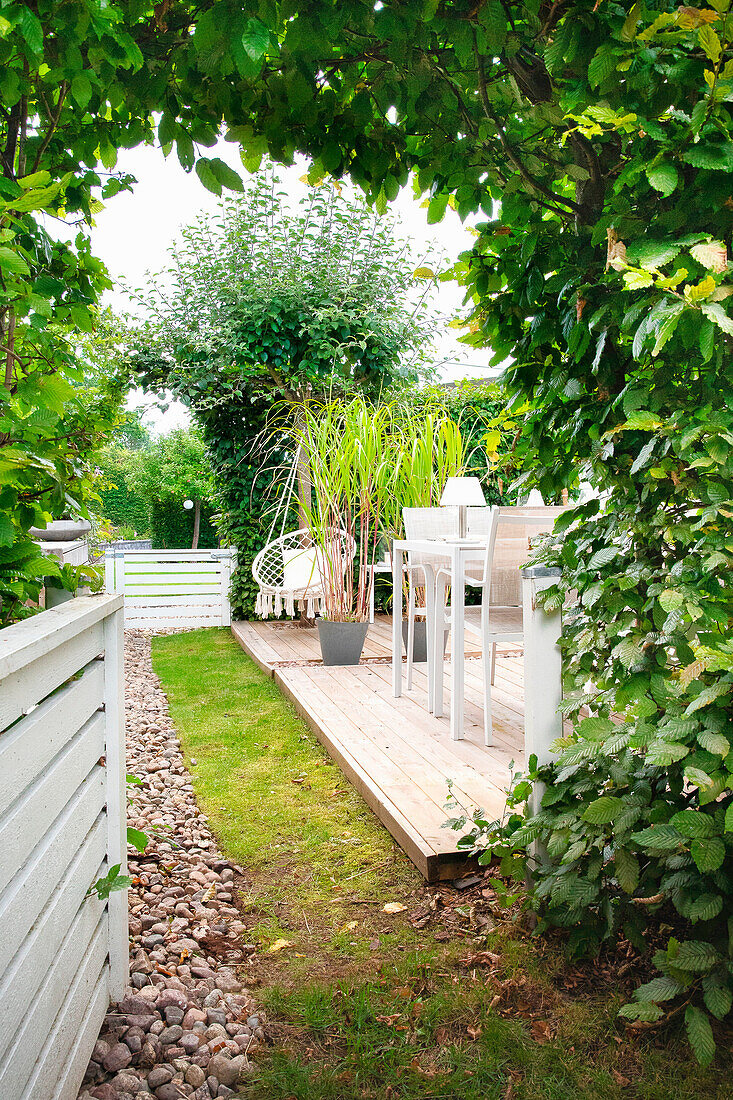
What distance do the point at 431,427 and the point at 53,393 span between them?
12.1 feet

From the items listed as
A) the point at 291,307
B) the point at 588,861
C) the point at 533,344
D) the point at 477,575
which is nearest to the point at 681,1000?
the point at 588,861

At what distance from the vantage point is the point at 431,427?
4.88 meters

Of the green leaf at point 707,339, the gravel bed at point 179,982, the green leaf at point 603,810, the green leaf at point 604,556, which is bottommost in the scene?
the gravel bed at point 179,982

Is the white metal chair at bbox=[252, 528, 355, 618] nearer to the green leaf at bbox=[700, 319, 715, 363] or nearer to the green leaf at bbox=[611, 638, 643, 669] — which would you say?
the green leaf at bbox=[611, 638, 643, 669]

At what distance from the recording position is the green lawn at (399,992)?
150 cm

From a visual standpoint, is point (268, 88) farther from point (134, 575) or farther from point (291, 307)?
point (134, 575)

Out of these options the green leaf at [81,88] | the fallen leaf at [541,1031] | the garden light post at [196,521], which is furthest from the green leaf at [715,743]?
the garden light post at [196,521]

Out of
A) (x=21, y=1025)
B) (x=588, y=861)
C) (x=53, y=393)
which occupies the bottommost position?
(x=588, y=861)

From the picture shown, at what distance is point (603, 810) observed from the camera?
157 cm

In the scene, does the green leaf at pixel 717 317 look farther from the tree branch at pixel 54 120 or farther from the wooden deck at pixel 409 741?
the wooden deck at pixel 409 741

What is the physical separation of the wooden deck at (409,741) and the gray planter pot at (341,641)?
0.31 feet

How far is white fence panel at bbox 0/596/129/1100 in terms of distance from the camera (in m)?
1.00

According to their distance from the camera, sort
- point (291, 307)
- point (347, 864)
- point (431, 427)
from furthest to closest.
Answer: point (291, 307), point (431, 427), point (347, 864)

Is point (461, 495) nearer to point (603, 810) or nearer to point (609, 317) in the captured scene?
point (609, 317)
